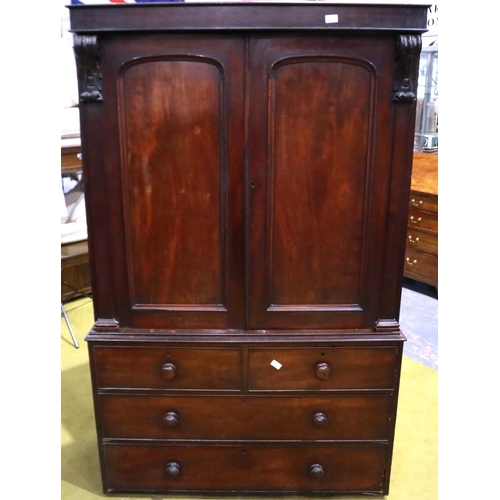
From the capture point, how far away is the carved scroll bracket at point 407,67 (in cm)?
147

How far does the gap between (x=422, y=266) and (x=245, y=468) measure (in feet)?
6.93

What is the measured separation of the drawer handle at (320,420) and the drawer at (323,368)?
102mm

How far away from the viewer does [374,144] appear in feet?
5.19

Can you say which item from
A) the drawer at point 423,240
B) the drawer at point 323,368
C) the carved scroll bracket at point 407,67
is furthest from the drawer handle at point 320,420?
the drawer at point 423,240

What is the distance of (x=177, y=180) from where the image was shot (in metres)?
1.62

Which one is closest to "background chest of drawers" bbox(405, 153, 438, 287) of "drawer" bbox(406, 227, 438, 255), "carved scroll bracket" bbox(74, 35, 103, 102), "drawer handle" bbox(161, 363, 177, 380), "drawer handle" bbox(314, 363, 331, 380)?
"drawer" bbox(406, 227, 438, 255)

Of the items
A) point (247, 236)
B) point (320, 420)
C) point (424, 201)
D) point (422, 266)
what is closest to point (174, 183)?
point (247, 236)

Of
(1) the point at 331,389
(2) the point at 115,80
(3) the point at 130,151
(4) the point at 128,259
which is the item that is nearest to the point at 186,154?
(3) the point at 130,151

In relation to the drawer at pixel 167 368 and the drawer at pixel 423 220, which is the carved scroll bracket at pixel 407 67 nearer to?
the drawer at pixel 167 368

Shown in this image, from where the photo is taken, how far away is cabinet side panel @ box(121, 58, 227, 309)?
1533 millimetres

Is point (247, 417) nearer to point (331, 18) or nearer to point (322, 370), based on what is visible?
point (322, 370)

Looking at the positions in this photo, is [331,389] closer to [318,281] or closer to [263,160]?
[318,281]

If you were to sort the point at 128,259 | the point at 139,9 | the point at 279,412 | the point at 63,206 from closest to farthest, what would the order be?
the point at 139,9 < the point at 128,259 < the point at 279,412 < the point at 63,206

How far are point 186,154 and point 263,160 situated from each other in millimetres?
251
